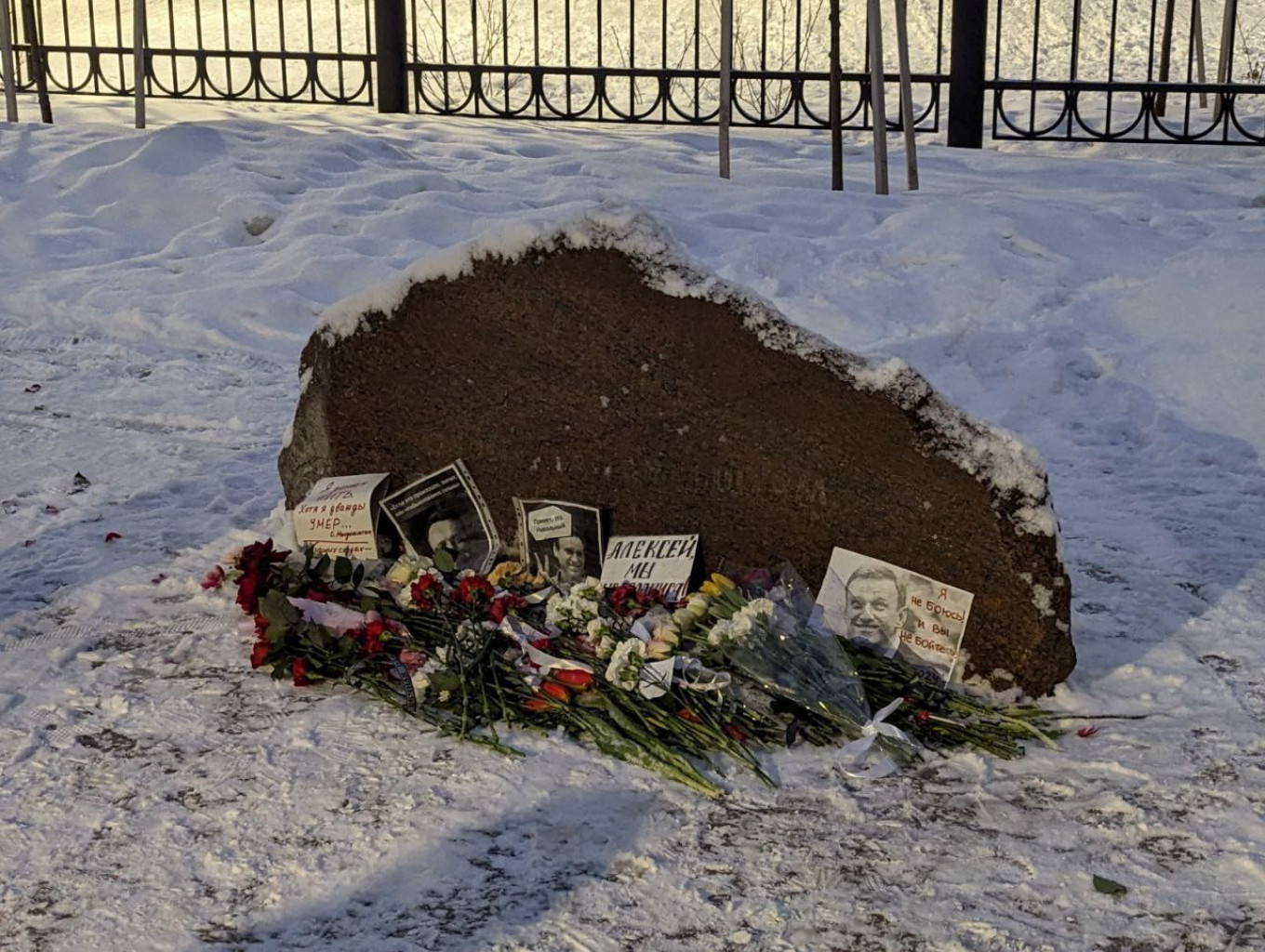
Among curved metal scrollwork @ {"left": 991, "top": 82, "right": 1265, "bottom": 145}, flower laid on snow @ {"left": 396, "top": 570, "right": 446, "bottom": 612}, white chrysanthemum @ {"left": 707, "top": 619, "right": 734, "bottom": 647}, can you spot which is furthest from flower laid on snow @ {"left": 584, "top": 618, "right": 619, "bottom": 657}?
curved metal scrollwork @ {"left": 991, "top": 82, "right": 1265, "bottom": 145}

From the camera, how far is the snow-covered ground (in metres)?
2.60

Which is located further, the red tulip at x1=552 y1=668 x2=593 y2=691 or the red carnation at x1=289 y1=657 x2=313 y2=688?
the red carnation at x1=289 y1=657 x2=313 y2=688

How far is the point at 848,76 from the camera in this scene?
9266mm

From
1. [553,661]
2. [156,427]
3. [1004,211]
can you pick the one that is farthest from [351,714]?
[1004,211]

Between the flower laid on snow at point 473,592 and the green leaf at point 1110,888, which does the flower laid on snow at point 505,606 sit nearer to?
the flower laid on snow at point 473,592

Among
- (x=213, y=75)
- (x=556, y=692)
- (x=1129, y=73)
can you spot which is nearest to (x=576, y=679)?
(x=556, y=692)

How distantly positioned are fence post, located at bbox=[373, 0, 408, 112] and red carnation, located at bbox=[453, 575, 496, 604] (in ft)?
22.6

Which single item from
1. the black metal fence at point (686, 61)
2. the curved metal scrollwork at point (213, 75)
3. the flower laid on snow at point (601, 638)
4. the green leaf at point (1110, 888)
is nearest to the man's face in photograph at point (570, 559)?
the flower laid on snow at point (601, 638)

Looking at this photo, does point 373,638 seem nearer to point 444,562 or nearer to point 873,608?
point 444,562

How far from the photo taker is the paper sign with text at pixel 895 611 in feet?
11.3

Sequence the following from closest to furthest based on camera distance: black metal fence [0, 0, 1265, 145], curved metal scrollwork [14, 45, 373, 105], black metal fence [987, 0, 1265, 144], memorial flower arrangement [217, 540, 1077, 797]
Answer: memorial flower arrangement [217, 540, 1077, 797] < black metal fence [987, 0, 1265, 144] < black metal fence [0, 0, 1265, 145] < curved metal scrollwork [14, 45, 373, 105]

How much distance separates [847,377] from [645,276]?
1.72 ft

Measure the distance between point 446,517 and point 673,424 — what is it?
0.66 m

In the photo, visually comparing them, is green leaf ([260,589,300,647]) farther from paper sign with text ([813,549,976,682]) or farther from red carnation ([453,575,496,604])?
paper sign with text ([813,549,976,682])
